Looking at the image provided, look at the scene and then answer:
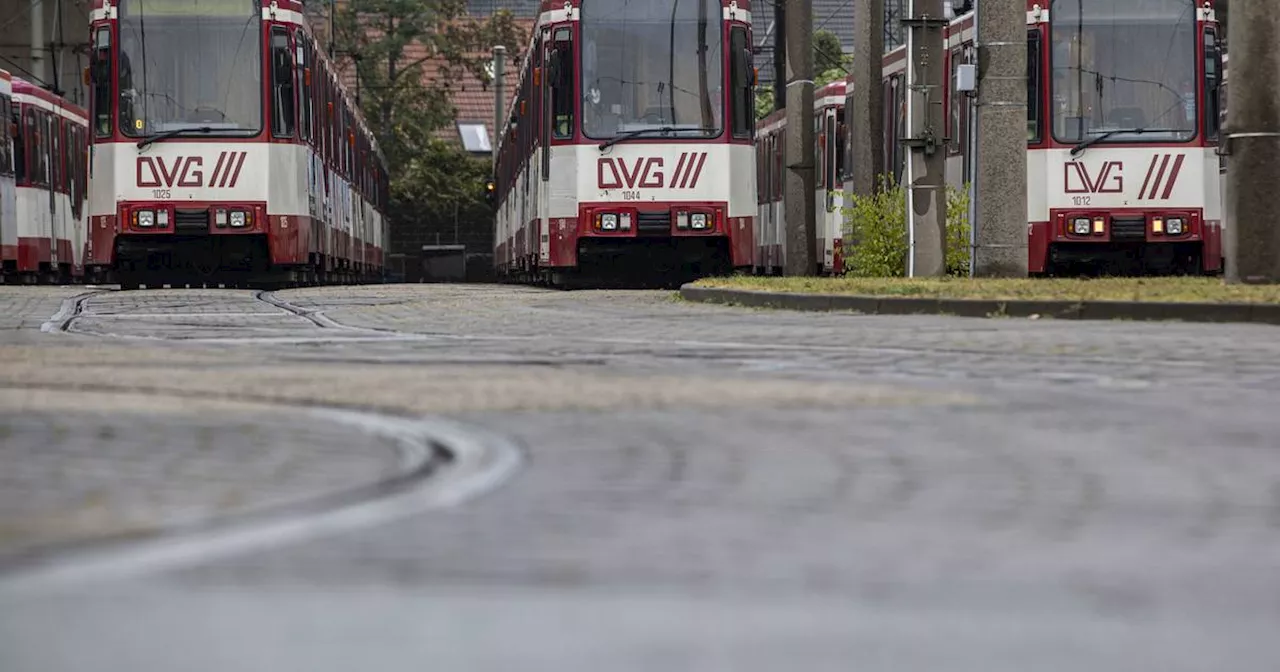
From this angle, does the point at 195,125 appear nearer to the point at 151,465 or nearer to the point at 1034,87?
the point at 1034,87

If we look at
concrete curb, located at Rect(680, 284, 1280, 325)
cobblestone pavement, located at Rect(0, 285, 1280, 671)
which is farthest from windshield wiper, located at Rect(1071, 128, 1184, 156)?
cobblestone pavement, located at Rect(0, 285, 1280, 671)

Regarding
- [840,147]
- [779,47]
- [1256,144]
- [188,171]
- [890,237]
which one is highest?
[779,47]

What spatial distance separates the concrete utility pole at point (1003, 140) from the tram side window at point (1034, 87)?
18.0 ft

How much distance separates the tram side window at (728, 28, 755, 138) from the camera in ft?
96.5

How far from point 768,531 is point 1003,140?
17.6m

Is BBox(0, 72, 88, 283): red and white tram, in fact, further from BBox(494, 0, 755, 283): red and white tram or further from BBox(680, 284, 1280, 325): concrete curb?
BBox(680, 284, 1280, 325): concrete curb

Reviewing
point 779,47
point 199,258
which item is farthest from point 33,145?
point 779,47

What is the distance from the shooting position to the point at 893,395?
1012 cm

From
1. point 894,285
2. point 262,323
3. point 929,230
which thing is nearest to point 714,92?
point 929,230

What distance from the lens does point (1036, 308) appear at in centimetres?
1811

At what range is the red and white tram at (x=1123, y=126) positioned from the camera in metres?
28.2

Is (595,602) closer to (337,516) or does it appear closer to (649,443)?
(337,516)

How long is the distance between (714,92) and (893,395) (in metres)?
19.6

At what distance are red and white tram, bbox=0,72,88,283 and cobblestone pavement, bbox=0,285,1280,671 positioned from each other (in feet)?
83.2
